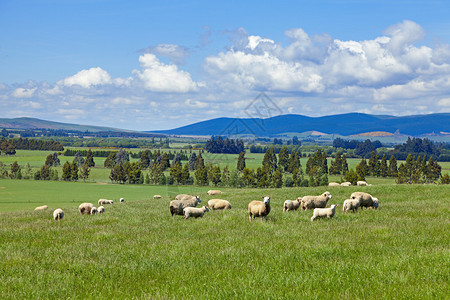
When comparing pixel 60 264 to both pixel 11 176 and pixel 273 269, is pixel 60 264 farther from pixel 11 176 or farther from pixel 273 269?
pixel 11 176

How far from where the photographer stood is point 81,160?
19600 cm

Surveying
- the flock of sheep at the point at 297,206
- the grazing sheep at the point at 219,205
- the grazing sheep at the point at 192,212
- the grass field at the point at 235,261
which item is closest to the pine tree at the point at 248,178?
the grazing sheep at the point at 219,205

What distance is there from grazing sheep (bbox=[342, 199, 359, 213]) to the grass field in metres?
3.95

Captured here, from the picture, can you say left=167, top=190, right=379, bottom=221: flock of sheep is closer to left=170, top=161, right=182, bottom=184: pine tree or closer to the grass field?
the grass field

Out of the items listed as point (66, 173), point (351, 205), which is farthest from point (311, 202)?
point (66, 173)

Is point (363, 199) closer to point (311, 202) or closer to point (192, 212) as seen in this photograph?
point (311, 202)

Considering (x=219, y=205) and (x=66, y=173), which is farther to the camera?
(x=66, y=173)

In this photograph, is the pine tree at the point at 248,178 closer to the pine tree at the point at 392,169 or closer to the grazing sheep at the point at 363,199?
the pine tree at the point at 392,169

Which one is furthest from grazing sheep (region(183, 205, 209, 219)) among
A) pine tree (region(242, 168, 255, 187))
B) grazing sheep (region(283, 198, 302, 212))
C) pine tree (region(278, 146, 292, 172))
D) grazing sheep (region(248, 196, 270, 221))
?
pine tree (region(278, 146, 292, 172))

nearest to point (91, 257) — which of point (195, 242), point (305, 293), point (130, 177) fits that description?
point (195, 242)

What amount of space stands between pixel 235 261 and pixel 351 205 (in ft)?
40.1

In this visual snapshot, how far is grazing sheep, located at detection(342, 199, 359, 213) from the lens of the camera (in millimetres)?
19891

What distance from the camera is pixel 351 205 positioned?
20078 mm

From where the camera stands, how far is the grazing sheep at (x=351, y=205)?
19.9 m
